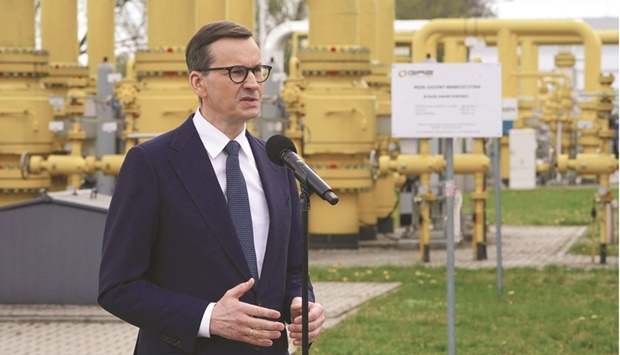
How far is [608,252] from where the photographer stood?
21.2m

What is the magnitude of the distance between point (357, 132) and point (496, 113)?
961 cm

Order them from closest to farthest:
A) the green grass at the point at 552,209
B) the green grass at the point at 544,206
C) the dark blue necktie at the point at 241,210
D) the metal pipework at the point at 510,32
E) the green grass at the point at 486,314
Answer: the dark blue necktie at the point at 241,210
the green grass at the point at 486,314
the green grass at the point at 552,209
the metal pipework at the point at 510,32
the green grass at the point at 544,206

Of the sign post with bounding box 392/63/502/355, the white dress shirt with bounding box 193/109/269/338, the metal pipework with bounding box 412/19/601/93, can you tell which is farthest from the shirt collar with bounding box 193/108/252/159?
the metal pipework with bounding box 412/19/601/93

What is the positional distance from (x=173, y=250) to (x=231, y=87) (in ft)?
1.63

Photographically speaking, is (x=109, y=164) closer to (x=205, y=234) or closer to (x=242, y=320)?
(x=205, y=234)

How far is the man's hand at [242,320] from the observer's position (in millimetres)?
4727

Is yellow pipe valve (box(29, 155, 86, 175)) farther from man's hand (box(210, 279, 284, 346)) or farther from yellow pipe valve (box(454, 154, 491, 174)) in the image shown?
man's hand (box(210, 279, 284, 346))

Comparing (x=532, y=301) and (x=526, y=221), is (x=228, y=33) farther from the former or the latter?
(x=526, y=221)

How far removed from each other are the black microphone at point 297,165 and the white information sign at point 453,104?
642 cm

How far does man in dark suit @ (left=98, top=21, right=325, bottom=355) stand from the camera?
481 centimetres

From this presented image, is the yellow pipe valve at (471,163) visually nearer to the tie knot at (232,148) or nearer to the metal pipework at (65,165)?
the metal pipework at (65,165)

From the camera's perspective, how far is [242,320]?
473 cm

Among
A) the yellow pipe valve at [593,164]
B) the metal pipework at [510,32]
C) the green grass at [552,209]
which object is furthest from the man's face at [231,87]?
the metal pipework at [510,32]

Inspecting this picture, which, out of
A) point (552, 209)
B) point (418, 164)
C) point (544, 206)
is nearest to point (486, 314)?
point (418, 164)
